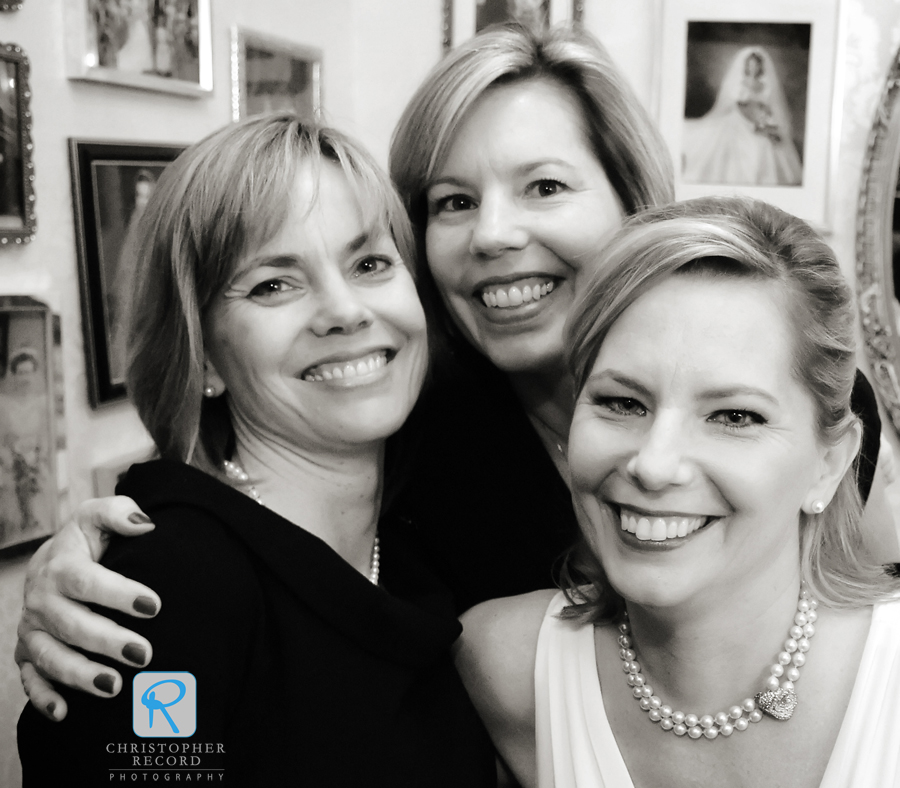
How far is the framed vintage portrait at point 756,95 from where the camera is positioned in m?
3.30

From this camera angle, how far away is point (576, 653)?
1524mm

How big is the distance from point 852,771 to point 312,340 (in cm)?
98

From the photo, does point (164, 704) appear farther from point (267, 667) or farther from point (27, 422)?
point (27, 422)

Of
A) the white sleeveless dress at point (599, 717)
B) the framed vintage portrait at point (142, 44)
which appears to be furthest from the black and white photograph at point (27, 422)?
the white sleeveless dress at point (599, 717)

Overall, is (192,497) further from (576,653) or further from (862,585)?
(862,585)

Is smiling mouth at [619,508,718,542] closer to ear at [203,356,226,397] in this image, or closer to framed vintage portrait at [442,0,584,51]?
ear at [203,356,226,397]

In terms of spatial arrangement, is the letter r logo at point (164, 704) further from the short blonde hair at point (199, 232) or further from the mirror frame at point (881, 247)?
the mirror frame at point (881, 247)

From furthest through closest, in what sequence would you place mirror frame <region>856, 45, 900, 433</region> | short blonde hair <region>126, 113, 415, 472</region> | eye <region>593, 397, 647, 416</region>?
mirror frame <region>856, 45, 900, 433</region> < short blonde hair <region>126, 113, 415, 472</region> < eye <region>593, 397, 647, 416</region>

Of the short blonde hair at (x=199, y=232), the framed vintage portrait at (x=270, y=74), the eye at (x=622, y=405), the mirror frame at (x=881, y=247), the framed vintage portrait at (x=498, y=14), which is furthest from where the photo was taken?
the framed vintage portrait at (x=498, y=14)

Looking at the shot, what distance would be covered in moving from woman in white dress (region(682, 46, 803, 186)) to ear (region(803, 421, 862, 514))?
223 cm

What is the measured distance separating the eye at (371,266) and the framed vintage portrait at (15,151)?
926 millimetres

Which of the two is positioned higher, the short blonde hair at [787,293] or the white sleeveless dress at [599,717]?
the short blonde hair at [787,293]

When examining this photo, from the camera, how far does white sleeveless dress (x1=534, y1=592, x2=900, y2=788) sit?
1276 mm

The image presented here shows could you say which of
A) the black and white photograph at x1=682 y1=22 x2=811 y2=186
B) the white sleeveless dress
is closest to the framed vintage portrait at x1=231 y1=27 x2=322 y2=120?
the black and white photograph at x1=682 y1=22 x2=811 y2=186
